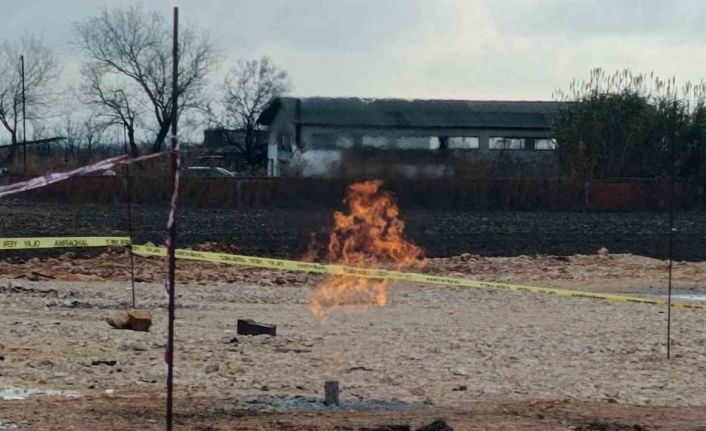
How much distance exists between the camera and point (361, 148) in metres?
12.5

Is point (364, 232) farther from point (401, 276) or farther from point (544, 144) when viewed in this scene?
point (544, 144)

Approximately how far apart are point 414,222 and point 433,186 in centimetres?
100

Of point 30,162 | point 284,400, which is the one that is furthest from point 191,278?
point 30,162

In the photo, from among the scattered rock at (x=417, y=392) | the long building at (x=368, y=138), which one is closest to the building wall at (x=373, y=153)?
the long building at (x=368, y=138)

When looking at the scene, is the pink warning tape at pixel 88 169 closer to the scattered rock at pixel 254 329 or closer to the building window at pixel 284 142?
the building window at pixel 284 142

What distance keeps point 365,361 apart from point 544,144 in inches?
867

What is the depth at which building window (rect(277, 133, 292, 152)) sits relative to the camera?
14797 millimetres

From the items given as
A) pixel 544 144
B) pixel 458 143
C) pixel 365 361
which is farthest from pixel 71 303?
pixel 544 144

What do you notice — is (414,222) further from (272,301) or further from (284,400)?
(272,301)

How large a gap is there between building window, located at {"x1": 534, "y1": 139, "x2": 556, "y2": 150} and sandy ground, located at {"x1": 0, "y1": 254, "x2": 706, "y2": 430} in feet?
39.0

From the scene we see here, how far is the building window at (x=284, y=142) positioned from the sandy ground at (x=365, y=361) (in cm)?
258

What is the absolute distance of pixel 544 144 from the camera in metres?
34.3

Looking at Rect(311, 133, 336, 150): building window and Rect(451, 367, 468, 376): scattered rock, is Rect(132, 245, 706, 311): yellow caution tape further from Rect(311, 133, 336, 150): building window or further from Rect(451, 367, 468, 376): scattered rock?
Rect(311, 133, 336, 150): building window

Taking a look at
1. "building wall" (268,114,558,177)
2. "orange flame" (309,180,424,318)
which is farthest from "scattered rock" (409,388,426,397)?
"building wall" (268,114,558,177)
